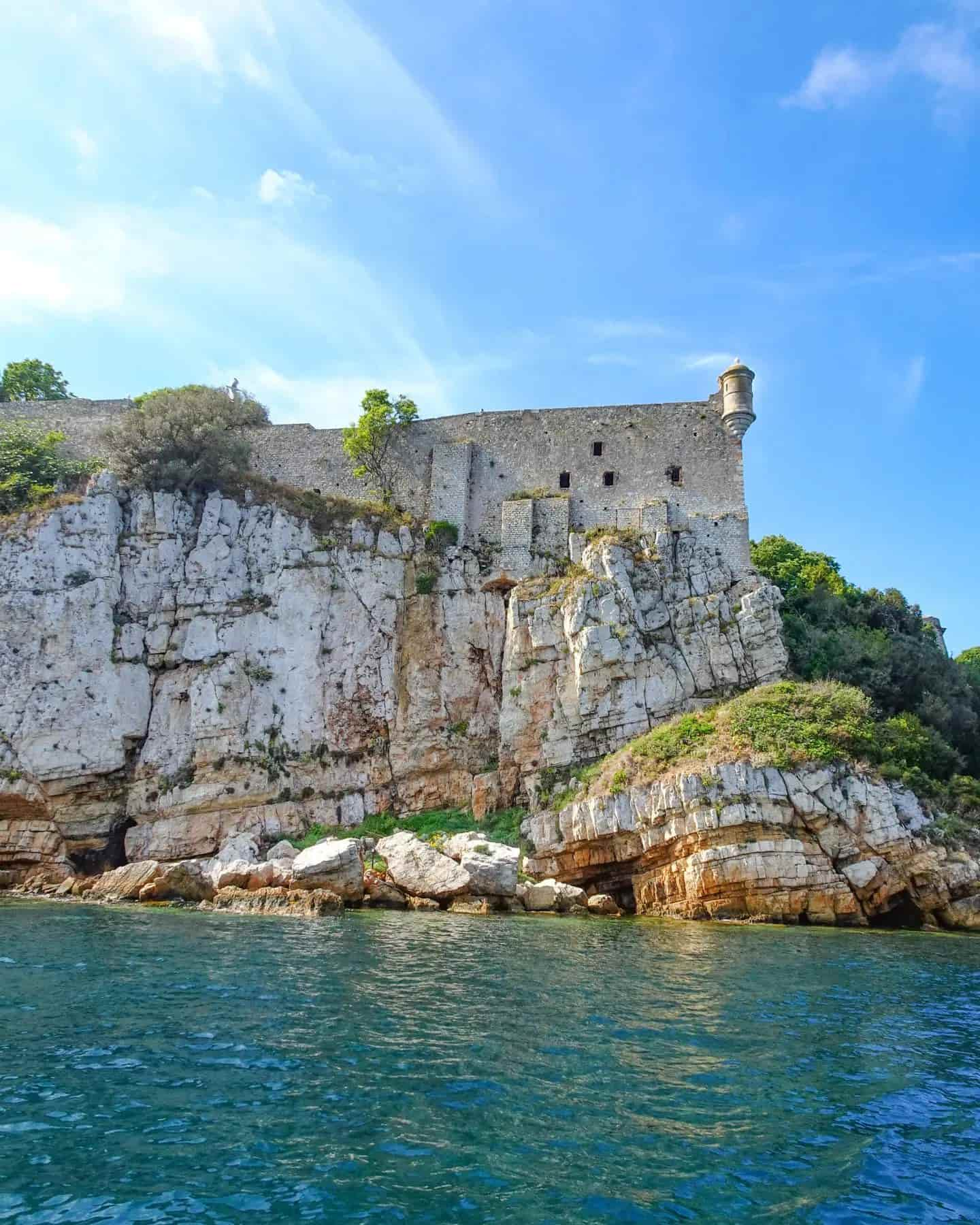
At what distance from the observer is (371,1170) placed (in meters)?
5.32

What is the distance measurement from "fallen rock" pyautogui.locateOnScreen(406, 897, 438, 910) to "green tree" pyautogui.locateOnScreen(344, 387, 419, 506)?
15.3 m

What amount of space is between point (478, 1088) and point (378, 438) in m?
26.4

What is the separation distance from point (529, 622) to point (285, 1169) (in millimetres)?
21239

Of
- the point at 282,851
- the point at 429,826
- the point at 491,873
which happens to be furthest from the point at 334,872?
the point at 429,826

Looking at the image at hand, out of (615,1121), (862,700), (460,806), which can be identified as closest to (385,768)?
(460,806)

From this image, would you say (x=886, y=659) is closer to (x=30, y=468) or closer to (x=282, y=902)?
(x=282, y=902)

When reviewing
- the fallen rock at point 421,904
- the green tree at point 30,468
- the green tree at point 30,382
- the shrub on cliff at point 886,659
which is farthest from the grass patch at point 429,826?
the green tree at point 30,382

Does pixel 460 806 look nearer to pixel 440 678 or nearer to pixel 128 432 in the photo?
pixel 440 678

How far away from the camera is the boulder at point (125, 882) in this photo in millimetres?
20502

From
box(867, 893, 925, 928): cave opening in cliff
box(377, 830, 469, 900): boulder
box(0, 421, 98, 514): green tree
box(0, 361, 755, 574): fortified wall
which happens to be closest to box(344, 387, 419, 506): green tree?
box(0, 361, 755, 574): fortified wall

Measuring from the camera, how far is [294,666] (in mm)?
27484

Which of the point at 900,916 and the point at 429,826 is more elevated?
the point at 429,826

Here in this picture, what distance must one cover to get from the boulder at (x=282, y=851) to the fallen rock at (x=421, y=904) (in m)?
3.87

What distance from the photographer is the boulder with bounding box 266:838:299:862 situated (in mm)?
22469
